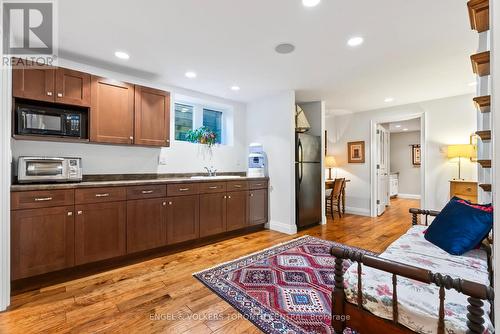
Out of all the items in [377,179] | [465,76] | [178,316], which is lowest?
[178,316]

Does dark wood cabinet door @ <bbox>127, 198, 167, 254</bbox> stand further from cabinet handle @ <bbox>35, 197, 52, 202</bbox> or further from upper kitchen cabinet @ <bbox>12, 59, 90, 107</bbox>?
upper kitchen cabinet @ <bbox>12, 59, 90, 107</bbox>

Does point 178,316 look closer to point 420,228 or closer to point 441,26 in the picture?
point 420,228

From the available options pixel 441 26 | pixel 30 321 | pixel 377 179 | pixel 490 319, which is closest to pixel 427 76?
pixel 441 26

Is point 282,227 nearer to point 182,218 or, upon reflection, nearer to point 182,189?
point 182,218

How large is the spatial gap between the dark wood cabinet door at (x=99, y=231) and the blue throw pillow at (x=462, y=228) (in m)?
3.01

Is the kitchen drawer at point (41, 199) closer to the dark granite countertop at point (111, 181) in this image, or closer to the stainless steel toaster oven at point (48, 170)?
the dark granite countertop at point (111, 181)

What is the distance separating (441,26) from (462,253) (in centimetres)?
195

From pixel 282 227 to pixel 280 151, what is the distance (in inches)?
51.4

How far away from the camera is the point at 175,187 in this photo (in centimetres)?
308

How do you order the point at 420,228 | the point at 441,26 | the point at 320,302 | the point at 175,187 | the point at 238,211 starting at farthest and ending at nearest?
the point at 238,211, the point at 175,187, the point at 420,228, the point at 441,26, the point at 320,302

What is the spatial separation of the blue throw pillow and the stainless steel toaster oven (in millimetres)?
3495

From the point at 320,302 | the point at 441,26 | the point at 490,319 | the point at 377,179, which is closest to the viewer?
the point at 490,319

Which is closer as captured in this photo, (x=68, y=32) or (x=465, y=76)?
(x=68, y=32)

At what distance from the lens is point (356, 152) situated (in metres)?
5.54
